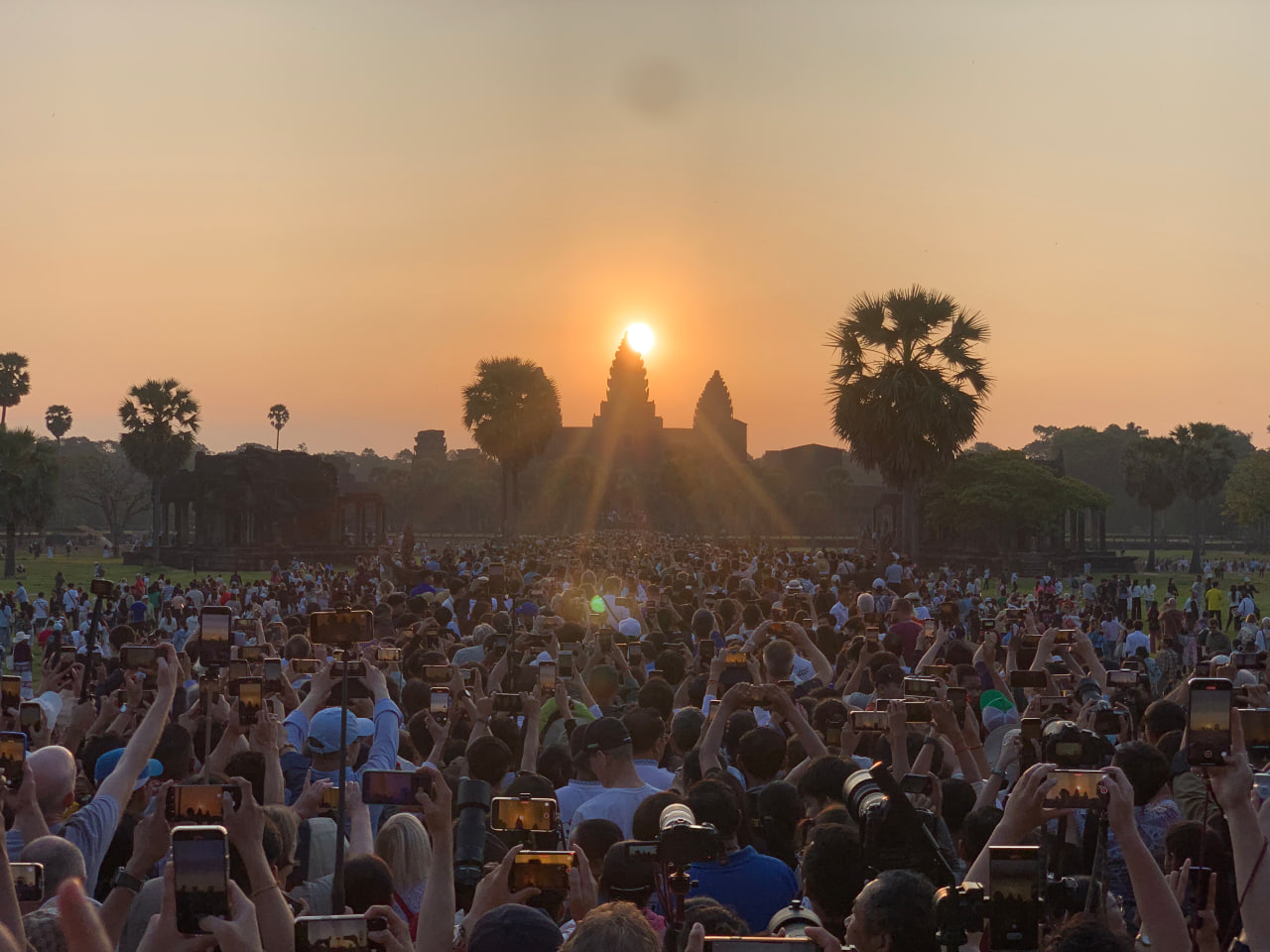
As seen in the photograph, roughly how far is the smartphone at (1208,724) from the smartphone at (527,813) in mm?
1896

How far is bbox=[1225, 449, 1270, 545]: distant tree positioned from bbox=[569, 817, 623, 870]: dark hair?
255 ft

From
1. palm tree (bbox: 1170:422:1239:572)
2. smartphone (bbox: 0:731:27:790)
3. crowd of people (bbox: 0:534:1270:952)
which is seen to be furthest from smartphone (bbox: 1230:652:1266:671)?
palm tree (bbox: 1170:422:1239:572)

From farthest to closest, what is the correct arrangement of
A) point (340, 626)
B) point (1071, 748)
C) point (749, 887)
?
point (749, 887) → point (340, 626) → point (1071, 748)

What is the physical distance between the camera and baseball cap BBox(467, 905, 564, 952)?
→ 3.76 m

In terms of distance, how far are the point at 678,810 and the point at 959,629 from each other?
14.1 meters

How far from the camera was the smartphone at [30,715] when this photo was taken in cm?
664

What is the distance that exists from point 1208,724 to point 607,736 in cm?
311

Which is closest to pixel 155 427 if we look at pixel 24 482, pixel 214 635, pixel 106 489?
pixel 24 482

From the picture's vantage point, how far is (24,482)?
6056 centimetres

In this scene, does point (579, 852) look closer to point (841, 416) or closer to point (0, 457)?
point (841, 416)

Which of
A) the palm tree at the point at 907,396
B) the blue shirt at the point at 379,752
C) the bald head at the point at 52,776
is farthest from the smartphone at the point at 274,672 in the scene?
the palm tree at the point at 907,396

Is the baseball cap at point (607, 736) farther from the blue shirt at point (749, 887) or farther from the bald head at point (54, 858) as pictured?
the bald head at point (54, 858)

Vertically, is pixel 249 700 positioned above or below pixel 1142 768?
above

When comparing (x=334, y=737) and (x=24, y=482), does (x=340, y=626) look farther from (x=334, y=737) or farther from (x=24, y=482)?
(x=24, y=482)
